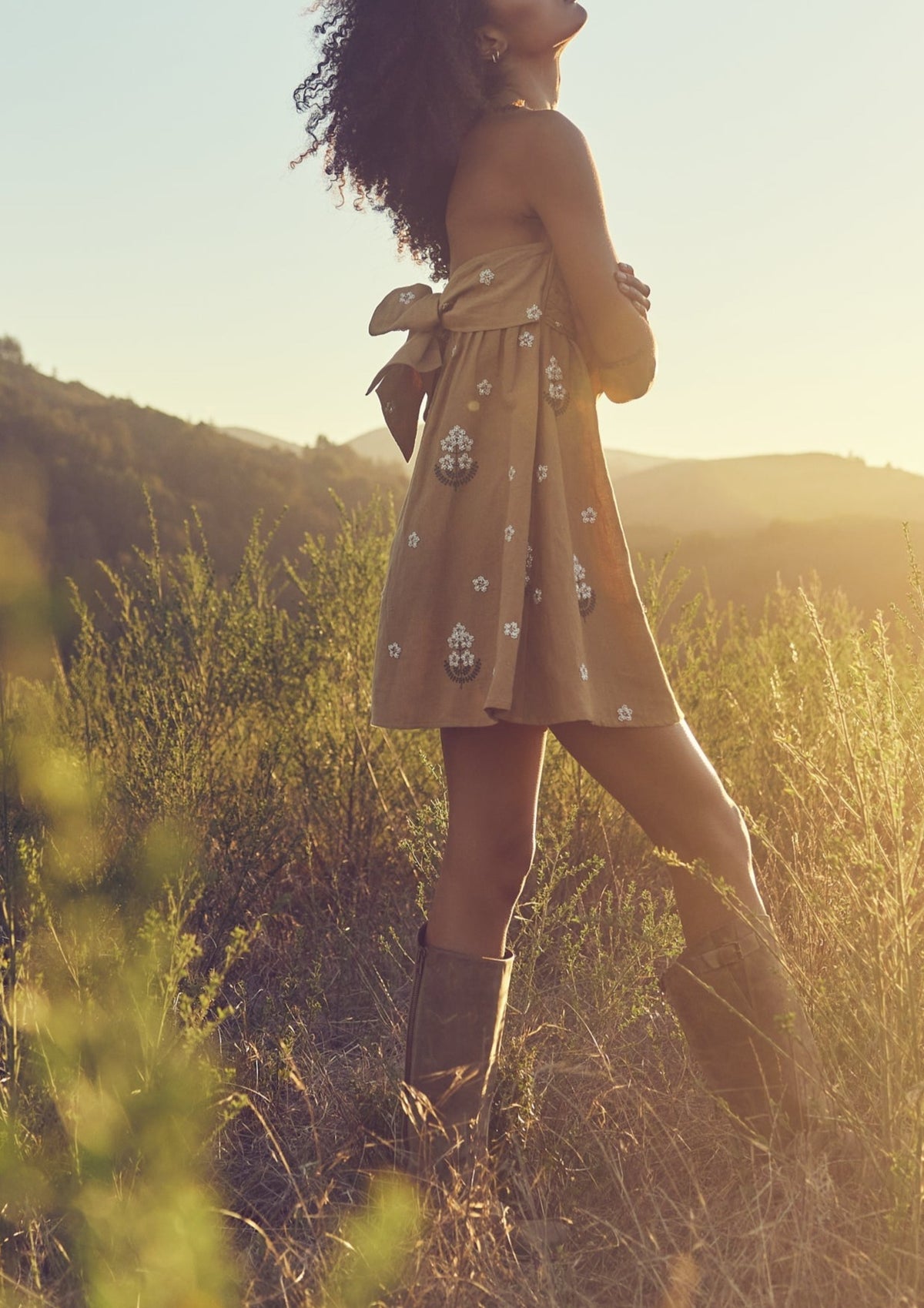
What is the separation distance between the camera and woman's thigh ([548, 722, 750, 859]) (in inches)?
63.1

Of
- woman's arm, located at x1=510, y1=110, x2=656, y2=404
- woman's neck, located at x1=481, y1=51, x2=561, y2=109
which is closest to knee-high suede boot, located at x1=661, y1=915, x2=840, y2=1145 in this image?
woman's arm, located at x1=510, y1=110, x2=656, y2=404

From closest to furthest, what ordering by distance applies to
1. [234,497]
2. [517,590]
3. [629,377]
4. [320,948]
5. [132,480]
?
[517,590] → [629,377] → [320,948] → [132,480] → [234,497]

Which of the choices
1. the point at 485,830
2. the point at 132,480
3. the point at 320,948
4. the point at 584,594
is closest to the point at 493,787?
the point at 485,830

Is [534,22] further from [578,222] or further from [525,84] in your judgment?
[578,222]

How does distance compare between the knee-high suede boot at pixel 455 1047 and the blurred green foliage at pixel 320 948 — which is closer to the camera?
Result: the blurred green foliage at pixel 320 948

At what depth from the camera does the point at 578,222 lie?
1.56 metres

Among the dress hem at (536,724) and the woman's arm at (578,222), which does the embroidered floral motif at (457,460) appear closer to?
the woman's arm at (578,222)

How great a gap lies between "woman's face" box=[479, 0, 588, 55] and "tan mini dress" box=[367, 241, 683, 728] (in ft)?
1.04

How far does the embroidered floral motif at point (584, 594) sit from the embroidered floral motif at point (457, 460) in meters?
0.21

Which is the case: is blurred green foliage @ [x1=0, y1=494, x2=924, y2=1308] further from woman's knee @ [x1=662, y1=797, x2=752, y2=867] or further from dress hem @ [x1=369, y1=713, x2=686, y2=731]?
dress hem @ [x1=369, y1=713, x2=686, y2=731]

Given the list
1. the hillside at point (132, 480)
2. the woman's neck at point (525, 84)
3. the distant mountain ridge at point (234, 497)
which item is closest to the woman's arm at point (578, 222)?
the woman's neck at point (525, 84)

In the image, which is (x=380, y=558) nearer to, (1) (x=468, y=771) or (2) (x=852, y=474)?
(1) (x=468, y=771)

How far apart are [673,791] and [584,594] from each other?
32cm

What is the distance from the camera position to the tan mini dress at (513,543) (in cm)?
155
